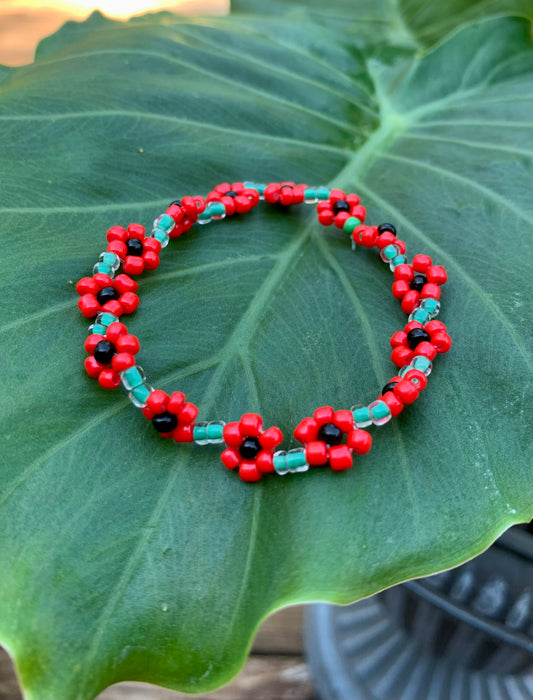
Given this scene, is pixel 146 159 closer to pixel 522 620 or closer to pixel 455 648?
pixel 522 620

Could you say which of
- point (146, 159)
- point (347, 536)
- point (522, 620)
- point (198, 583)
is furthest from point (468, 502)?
point (146, 159)

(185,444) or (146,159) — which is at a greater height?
(146,159)

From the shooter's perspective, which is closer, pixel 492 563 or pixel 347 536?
pixel 347 536

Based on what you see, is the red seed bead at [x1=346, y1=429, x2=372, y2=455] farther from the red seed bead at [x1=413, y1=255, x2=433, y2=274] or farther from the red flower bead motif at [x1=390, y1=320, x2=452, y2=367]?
the red seed bead at [x1=413, y1=255, x2=433, y2=274]

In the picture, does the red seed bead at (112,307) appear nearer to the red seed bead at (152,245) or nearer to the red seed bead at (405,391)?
the red seed bead at (152,245)

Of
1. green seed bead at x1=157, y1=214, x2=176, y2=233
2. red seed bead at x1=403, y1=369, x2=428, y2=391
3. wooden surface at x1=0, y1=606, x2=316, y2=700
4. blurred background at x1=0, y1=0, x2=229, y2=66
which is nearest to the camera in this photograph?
red seed bead at x1=403, y1=369, x2=428, y2=391

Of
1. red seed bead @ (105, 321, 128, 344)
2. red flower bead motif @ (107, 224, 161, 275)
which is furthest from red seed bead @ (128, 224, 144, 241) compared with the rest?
red seed bead @ (105, 321, 128, 344)

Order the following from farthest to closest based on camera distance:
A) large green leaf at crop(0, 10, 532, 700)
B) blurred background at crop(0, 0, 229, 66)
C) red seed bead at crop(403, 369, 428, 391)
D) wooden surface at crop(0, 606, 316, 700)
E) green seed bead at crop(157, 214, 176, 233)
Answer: blurred background at crop(0, 0, 229, 66) → wooden surface at crop(0, 606, 316, 700) → green seed bead at crop(157, 214, 176, 233) → red seed bead at crop(403, 369, 428, 391) → large green leaf at crop(0, 10, 532, 700)
